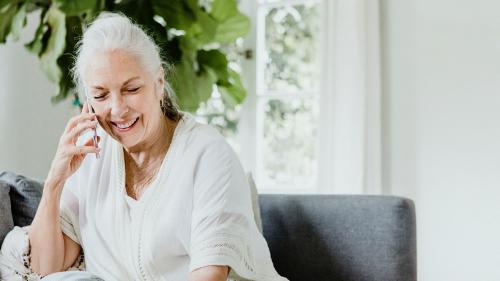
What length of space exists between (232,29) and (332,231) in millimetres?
1523

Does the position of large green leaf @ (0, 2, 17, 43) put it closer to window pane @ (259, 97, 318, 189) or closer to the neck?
window pane @ (259, 97, 318, 189)

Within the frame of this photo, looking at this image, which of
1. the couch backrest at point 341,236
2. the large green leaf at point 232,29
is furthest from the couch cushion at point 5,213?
the large green leaf at point 232,29

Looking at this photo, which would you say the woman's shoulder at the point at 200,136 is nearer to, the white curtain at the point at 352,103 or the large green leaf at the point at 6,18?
the white curtain at the point at 352,103

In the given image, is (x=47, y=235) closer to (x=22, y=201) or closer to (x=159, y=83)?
(x=22, y=201)

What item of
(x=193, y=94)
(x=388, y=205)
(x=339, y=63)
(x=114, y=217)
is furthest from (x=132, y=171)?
(x=339, y=63)

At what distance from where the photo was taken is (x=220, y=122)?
3.49 metres

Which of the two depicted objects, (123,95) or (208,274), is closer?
(208,274)

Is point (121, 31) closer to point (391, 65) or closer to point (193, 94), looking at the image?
point (193, 94)

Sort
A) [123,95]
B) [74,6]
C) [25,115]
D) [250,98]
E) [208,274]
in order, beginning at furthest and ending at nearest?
[250,98] → [25,115] → [74,6] → [123,95] → [208,274]

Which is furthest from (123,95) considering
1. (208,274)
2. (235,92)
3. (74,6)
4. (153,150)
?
(235,92)

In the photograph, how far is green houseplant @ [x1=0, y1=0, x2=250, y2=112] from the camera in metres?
2.81

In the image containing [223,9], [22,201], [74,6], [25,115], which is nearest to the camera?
[22,201]

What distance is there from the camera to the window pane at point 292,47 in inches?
128

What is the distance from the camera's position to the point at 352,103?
289 cm
